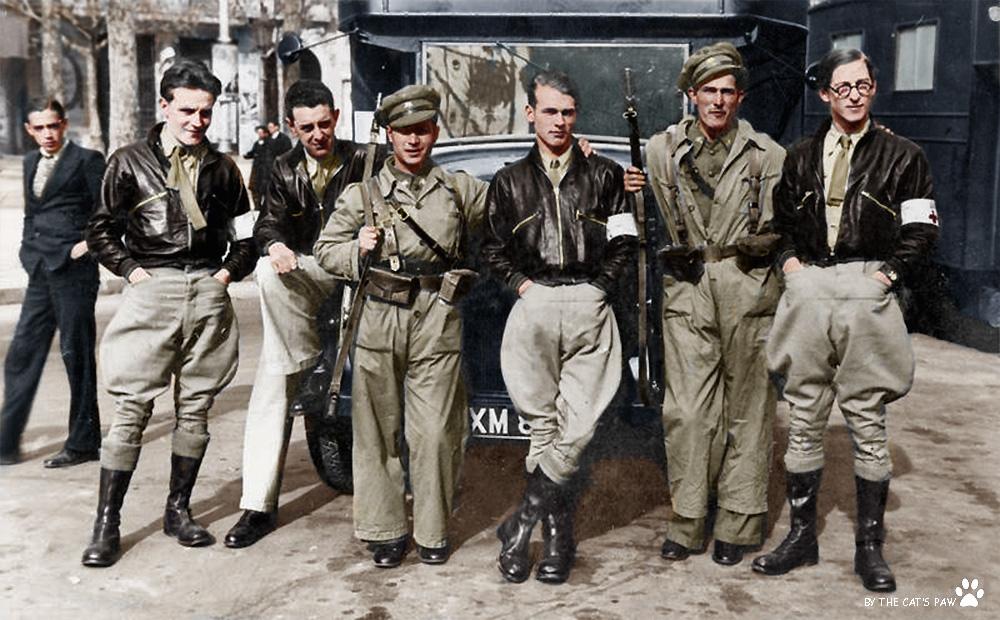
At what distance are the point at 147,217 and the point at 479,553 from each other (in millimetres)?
1889

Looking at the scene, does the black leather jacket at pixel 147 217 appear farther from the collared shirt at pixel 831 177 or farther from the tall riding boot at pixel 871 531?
the tall riding boot at pixel 871 531

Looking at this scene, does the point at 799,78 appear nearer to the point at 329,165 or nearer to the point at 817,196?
the point at 817,196

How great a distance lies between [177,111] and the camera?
16.2 ft

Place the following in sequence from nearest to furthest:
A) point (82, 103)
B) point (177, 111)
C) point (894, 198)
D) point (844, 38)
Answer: point (894, 198) < point (177, 111) < point (844, 38) < point (82, 103)

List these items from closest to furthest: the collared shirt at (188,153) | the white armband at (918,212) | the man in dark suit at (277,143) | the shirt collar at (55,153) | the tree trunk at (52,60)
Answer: the white armband at (918,212)
the collared shirt at (188,153)
the shirt collar at (55,153)
the man in dark suit at (277,143)
the tree trunk at (52,60)

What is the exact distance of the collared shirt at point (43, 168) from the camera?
627cm

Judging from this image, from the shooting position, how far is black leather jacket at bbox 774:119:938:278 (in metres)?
4.50

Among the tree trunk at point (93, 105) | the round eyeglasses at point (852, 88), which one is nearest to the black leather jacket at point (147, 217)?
the round eyeglasses at point (852, 88)

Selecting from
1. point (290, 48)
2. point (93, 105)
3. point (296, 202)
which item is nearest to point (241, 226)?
point (296, 202)

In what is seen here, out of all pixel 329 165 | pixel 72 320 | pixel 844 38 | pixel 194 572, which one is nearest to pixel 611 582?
pixel 194 572

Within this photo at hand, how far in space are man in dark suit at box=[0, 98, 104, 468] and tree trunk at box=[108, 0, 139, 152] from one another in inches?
658

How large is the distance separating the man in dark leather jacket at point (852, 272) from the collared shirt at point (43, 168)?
12.0ft

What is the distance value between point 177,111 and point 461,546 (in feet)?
6.87

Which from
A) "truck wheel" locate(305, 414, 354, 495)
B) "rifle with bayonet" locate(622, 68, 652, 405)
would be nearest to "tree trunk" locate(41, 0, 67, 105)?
"truck wheel" locate(305, 414, 354, 495)
